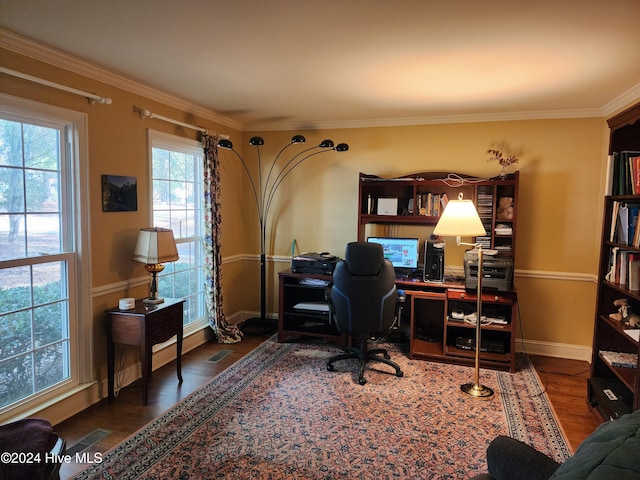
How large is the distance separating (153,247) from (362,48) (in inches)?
78.0

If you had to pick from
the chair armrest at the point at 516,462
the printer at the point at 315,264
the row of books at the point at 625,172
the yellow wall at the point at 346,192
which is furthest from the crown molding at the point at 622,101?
the chair armrest at the point at 516,462

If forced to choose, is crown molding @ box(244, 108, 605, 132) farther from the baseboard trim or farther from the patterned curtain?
the baseboard trim

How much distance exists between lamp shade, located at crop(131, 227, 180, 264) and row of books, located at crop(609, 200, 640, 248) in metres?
3.10

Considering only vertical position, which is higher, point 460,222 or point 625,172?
point 625,172

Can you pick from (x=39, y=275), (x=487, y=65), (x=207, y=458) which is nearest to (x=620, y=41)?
(x=487, y=65)

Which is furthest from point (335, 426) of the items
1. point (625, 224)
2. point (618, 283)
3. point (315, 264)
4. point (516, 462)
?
point (625, 224)

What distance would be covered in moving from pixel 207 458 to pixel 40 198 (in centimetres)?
186

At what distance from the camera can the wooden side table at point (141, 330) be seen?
9.03ft

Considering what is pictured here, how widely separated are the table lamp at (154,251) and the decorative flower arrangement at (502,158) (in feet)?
9.67

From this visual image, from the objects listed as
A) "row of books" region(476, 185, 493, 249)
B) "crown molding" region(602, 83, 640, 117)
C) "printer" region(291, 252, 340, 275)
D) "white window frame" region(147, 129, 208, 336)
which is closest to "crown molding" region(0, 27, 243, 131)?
"white window frame" region(147, 129, 208, 336)

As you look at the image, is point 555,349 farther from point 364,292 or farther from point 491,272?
point 364,292

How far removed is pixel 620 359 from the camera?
262 cm

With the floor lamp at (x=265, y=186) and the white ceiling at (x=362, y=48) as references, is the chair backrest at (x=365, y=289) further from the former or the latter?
the floor lamp at (x=265, y=186)

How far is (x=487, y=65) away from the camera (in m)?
2.56
